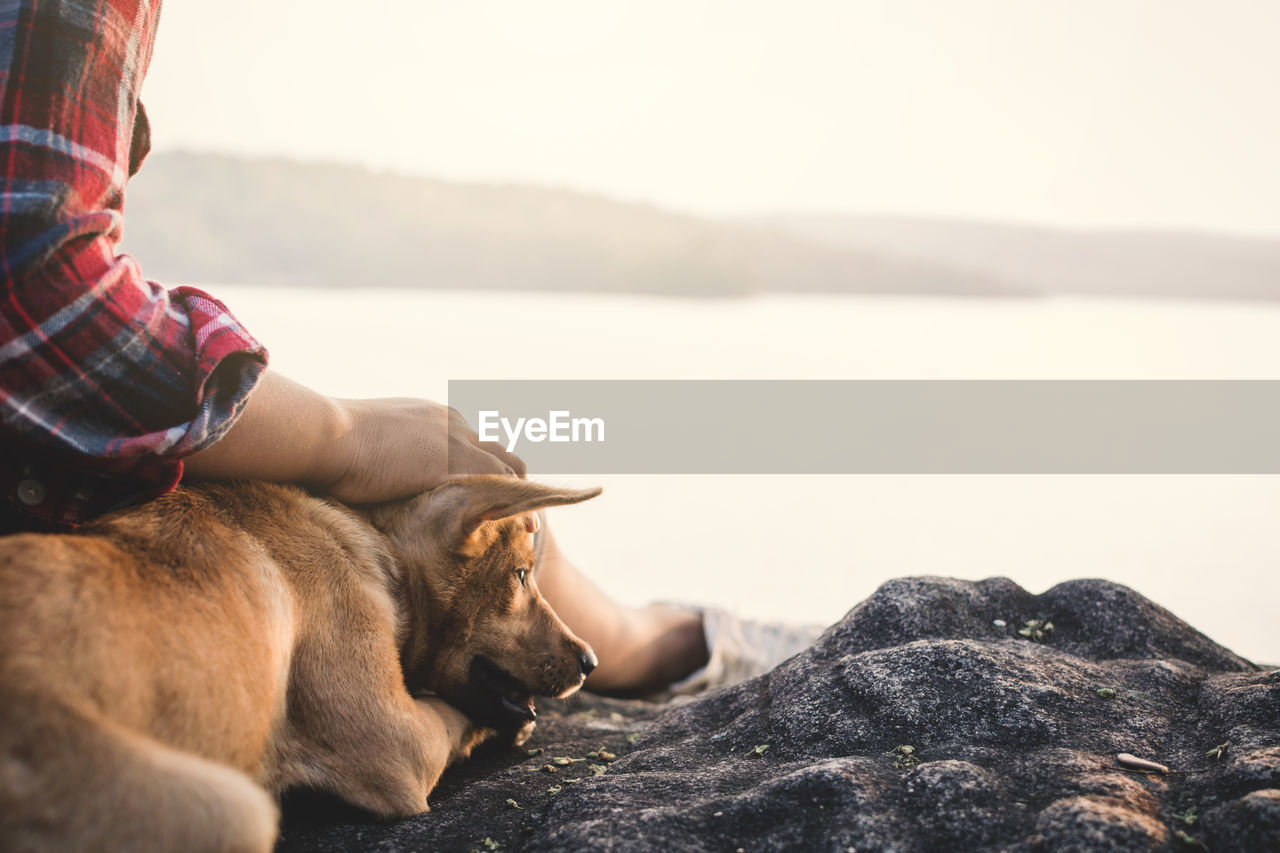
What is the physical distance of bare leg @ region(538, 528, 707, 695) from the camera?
3033mm

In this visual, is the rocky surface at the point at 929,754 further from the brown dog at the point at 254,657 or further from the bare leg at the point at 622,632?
the bare leg at the point at 622,632

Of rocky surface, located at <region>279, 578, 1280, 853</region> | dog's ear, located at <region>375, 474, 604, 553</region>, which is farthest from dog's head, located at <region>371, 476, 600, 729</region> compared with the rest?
rocky surface, located at <region>279, 578, 1280, 853</region>

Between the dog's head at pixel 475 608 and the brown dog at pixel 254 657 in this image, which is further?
the dog's head at pixel 475 608

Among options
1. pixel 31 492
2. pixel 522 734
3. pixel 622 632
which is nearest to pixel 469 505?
pixel 522 734

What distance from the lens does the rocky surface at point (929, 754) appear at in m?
1.55

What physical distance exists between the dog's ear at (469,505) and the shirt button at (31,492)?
0.75 m

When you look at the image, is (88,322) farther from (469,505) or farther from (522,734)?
(522,734)

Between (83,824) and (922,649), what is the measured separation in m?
1.57

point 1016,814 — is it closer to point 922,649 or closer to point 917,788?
point 917,788

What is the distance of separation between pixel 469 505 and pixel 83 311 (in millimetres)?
934

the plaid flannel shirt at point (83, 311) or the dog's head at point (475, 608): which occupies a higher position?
the plaid flannel shirt at point (83, 311)

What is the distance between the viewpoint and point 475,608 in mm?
2408

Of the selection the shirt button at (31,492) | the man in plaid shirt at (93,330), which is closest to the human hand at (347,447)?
the man in plaid shirt at (93,330)

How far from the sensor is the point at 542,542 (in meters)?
2.83
